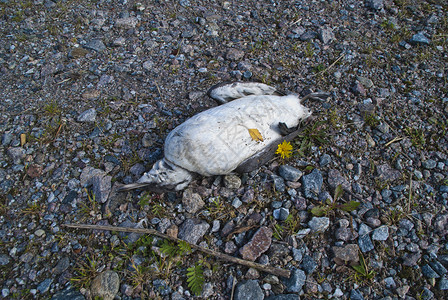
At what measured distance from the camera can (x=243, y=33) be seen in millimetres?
5449

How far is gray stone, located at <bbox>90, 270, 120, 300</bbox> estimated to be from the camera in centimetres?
295

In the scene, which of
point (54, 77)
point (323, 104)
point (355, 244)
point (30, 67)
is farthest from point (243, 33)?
point (355, 244)

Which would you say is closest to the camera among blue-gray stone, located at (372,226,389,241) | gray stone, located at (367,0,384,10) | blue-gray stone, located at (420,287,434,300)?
blue-gray stone, located at (420,287,434,300)

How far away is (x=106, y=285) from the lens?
2.98 meters

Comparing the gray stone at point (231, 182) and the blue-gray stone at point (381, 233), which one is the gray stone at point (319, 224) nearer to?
the blue-gray stone at point (381, 233)

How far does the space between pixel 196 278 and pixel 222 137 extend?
141cm

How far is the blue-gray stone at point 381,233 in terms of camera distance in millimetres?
3240

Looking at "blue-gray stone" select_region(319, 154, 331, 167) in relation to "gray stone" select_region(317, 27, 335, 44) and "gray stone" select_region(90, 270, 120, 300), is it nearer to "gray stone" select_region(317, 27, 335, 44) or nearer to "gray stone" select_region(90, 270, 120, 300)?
"gray stone" select_region(317, 27, 335, 44)

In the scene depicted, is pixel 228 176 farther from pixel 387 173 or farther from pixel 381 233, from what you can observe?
pixel 387 173

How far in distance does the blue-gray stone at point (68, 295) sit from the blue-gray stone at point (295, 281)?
6.25 ft

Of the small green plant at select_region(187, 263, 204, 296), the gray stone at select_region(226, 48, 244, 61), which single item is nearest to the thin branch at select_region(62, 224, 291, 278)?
the small green plant at select_region(187, 263, 204, 296)

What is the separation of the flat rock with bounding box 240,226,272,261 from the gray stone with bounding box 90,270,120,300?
1.23m

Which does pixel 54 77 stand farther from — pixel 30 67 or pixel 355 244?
pixel 355 244

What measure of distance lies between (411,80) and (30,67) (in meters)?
5.77
